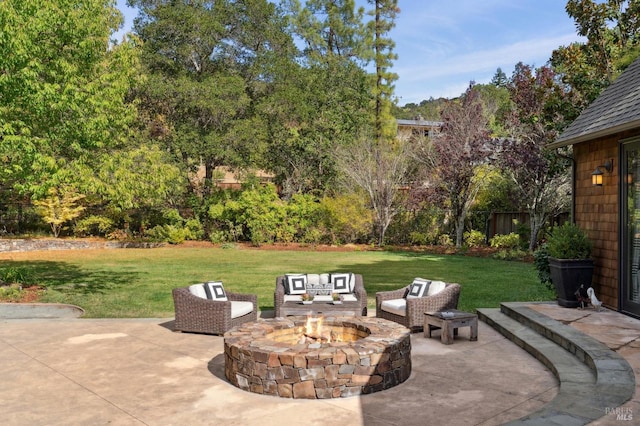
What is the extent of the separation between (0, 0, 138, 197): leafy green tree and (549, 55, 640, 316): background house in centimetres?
902

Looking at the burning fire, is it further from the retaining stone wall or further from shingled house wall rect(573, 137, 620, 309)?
the retaining stone wall

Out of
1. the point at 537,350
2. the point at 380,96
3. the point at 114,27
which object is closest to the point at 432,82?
the point at 380,96

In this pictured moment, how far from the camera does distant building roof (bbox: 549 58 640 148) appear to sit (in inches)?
294

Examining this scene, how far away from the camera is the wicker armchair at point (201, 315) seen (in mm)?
7520

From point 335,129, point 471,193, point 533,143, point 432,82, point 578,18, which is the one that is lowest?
point 471,193

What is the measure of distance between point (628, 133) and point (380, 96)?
24390mm

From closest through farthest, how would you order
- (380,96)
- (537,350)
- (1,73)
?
1. (537,350)
2. (1,73)
3. (380,96)

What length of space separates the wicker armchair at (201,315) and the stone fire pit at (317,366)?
5.58 feet

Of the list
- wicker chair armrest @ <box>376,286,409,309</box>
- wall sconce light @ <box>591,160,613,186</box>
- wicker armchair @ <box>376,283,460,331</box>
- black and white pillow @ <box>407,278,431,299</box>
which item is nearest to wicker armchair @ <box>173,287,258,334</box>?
wicker chair armrest @ <box>376,286,409,309</box>

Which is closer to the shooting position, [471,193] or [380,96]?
[471,193]

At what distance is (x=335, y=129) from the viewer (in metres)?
23.7

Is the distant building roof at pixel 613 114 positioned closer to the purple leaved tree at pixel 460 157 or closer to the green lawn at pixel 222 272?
the green lawn at pixel 222 272

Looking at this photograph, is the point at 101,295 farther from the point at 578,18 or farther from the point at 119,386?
the point at 578,18

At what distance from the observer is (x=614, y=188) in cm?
818
